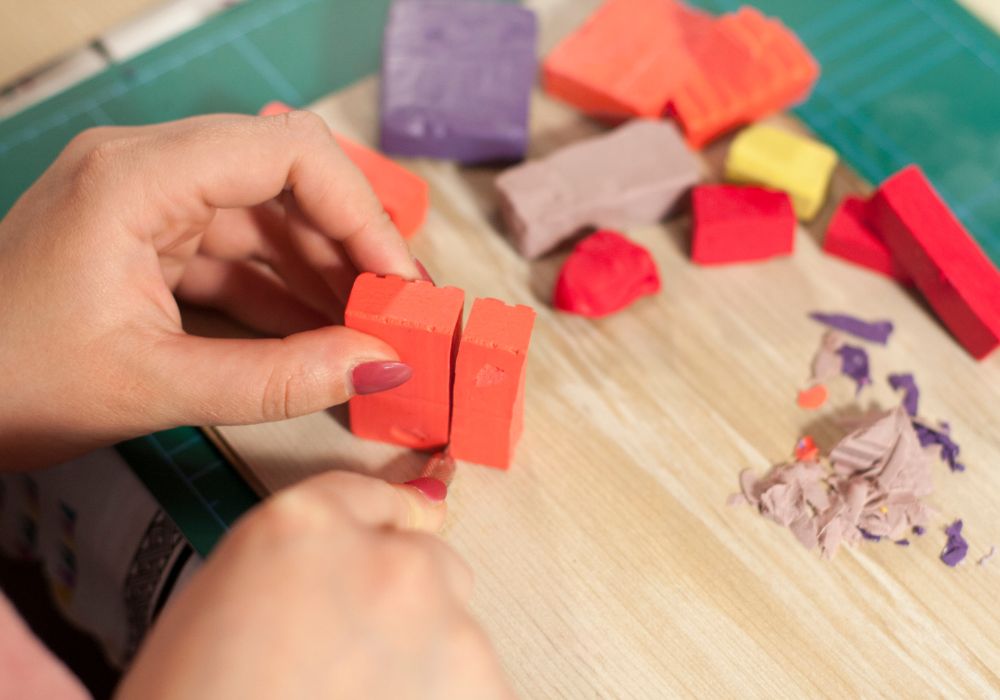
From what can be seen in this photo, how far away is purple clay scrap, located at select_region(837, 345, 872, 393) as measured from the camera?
110 cm

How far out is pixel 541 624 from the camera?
3.01 feet

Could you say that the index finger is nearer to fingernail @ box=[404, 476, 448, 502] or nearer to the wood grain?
fingernail @ box=[404, 476, 448, 502]

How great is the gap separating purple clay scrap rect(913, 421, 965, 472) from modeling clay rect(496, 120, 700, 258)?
16.7 inches

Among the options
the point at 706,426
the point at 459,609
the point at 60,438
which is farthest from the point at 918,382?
the point at 60,438

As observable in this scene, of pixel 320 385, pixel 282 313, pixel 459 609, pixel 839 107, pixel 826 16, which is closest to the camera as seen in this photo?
pixel 459 609

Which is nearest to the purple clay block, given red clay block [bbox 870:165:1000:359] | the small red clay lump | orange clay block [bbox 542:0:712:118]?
orange clay block [bbox 542:0:712:118]

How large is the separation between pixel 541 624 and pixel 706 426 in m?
0.32

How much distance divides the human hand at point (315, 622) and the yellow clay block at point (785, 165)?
2.52ft

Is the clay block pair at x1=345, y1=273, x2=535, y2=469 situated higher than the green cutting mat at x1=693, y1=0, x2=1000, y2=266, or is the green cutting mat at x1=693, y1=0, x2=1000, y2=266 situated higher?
the clay block pair at x1=345, y1=273, x2=535, y2=469

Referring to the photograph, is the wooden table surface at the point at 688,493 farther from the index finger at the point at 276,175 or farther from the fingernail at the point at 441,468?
the index finger at the point at 276,175

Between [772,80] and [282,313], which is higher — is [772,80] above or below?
below

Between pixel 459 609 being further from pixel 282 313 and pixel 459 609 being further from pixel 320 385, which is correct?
pixel 282 313

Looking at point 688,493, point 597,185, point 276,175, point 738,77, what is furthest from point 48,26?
point 688,493

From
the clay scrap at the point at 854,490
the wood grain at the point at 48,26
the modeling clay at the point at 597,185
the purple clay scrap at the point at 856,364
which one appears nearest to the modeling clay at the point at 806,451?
the clay scrap at the point at 854,490
